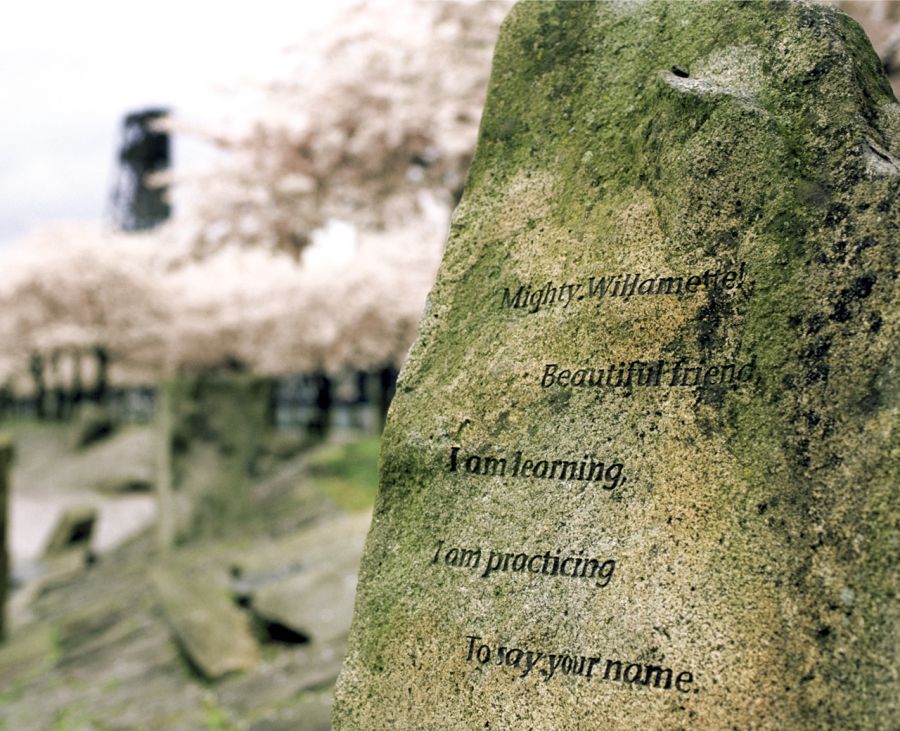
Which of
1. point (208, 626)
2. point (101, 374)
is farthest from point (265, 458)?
point (101, 374)

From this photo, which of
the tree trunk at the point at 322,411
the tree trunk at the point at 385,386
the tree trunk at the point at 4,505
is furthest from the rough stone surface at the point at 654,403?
the tree trunk at the point at 322,411

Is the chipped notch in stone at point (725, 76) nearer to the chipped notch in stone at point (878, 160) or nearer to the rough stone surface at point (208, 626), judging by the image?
the chipped notch in stone at point (878, 160)

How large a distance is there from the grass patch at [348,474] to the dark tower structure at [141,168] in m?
29.0

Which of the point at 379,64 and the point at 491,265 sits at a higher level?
the point at 379,64

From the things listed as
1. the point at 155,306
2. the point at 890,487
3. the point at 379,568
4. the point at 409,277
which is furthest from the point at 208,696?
the point at 155,306

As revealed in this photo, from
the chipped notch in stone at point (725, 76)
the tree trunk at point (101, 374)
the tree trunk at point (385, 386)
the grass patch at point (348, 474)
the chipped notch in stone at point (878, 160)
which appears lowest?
the tree trunk at point (101, 374)

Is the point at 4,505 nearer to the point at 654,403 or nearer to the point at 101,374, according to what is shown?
the point at 654,403

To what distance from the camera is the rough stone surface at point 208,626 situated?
4922 mm

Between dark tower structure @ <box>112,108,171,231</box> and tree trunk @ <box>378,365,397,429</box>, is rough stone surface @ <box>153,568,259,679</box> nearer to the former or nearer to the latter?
tree trunk @ <box>378,365,397,429</box>

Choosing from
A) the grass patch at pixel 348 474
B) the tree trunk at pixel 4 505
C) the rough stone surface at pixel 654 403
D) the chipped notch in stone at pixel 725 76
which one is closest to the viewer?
the rough stone surface at pixel 654 403

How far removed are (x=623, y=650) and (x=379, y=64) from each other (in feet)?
26.7

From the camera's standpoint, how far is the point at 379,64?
9.29m

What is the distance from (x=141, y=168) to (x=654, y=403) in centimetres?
3956

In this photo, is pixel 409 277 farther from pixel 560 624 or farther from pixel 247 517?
pixel 560 624
